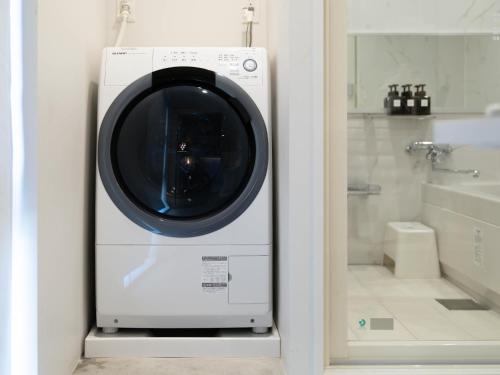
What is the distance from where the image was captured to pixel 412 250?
1.74 metres

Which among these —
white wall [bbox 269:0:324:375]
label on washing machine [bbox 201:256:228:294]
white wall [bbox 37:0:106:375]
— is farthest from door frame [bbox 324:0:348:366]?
white wall [bbox 37:0:106:375]

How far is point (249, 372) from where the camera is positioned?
1.55m

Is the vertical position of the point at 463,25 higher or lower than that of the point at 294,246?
higher

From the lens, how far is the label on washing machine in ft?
5.51

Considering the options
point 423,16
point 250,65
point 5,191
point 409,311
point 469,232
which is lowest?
point 409,311

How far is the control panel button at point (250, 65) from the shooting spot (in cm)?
173

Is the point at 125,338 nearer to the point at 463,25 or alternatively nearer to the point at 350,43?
the point at 350,43

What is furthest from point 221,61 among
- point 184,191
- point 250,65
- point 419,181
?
point 419,181

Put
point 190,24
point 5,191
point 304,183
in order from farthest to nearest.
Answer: point 190,24 < point 304,183 < point 5,191

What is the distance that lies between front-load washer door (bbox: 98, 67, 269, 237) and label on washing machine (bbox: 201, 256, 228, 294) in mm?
160

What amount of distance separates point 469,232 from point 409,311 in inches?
15.0

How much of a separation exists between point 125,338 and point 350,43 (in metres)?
1.27

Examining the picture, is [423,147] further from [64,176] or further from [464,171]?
[64,176]

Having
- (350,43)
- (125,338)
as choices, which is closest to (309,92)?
(350,43)
